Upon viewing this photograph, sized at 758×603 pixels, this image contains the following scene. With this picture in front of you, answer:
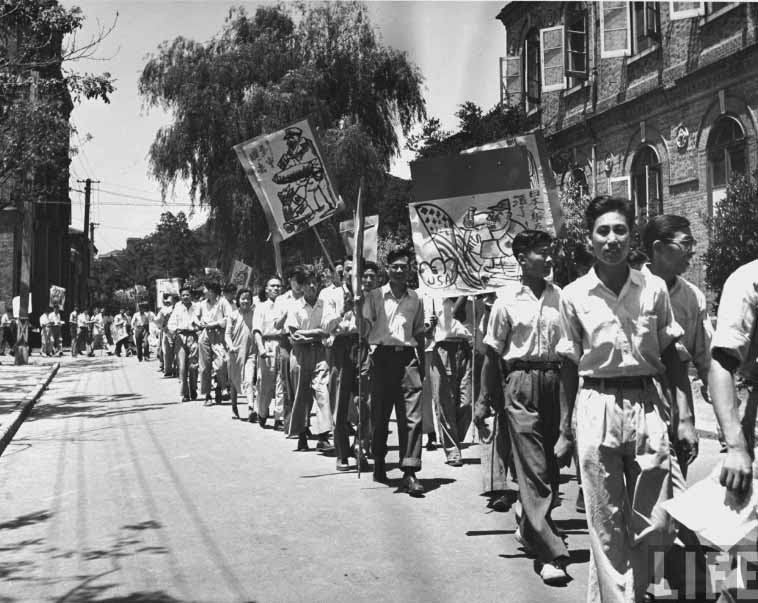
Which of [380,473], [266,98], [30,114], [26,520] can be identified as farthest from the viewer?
[266,98]

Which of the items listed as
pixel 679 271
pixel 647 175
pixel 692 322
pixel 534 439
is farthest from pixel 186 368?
pixel 647 175

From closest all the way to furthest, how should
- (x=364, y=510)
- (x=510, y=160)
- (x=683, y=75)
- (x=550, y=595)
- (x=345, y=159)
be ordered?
1. (x=550, y=595)
2. (x=364, y=510)
3. (x=510, y=160)
4. (x=683, y=75)
5. (x=345, y=159)

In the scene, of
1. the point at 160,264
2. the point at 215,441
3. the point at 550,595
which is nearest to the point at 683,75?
the point at 215,441

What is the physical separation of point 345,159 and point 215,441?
51.8 feet

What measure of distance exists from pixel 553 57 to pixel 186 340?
1262cm

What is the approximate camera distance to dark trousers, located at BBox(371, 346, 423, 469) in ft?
23.0

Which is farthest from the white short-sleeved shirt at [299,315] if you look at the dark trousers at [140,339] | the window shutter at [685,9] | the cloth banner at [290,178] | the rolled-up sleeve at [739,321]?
the dark trousers at [140,339]

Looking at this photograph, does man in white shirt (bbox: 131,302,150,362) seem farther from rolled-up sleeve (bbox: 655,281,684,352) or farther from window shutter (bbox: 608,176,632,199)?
rolled-up sleeve (bbox: 655,281,684,352)

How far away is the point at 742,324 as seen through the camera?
2.90 metres

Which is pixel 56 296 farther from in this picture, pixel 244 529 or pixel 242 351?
pixel 244 529

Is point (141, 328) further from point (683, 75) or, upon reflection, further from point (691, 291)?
point (691, 291)

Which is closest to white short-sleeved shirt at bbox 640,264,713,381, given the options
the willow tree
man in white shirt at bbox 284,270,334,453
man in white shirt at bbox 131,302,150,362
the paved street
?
the paved street

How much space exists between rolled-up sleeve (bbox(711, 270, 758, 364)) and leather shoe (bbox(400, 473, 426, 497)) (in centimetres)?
411

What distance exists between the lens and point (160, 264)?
87312 mm
